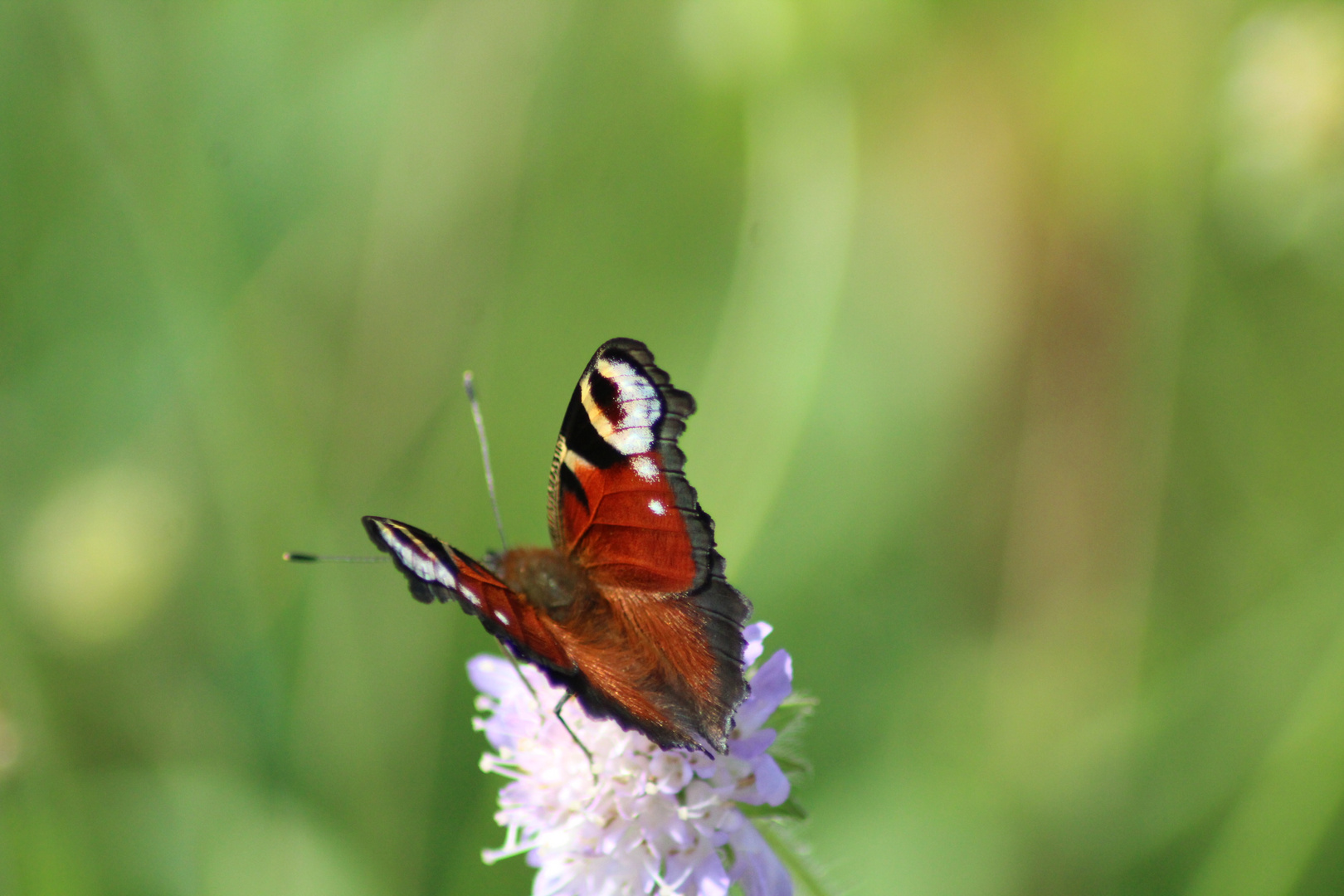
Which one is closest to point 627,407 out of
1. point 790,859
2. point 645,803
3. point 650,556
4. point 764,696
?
point 650,556

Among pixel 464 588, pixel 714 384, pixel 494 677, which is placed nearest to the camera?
pixel 464 588

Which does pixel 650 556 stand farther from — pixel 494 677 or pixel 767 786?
pixel 494 677

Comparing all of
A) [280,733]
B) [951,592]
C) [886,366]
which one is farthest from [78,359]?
[951,592]

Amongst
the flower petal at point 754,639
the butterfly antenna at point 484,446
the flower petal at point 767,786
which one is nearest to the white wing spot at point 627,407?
the butterfly antenna at point 484,446

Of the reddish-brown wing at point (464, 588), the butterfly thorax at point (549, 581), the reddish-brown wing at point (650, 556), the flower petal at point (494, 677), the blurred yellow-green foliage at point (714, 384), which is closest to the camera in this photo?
the reddish-brown wing at point (464, 588)

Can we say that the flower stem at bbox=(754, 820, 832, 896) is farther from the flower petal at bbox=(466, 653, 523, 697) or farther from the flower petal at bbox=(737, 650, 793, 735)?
the flower petal at bbox=(466, 653, 523, 697)

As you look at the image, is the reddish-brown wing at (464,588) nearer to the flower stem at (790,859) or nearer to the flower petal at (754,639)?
the flower petal at (754,639)

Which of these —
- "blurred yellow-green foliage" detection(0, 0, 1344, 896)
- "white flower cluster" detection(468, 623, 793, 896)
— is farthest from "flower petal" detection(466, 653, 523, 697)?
"blurred yellow-green foliage" detection(0, 0, 1344, 896)
